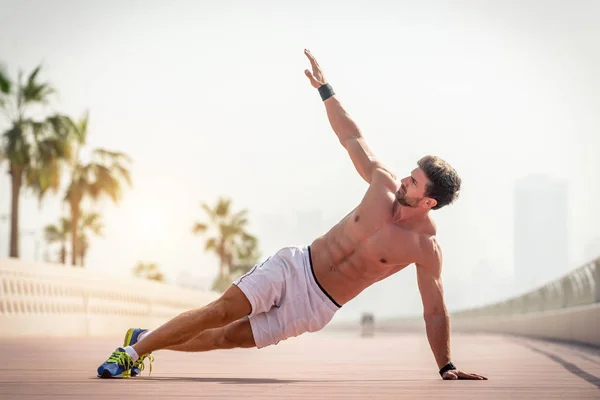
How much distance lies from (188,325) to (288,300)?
0.82 metres

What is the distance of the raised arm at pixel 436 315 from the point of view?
790cm

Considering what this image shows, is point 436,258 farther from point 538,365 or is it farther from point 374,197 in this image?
point 538,365

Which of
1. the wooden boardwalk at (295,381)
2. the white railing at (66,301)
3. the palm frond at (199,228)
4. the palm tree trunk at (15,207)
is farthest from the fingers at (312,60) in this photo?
the palm frond at (199,228)

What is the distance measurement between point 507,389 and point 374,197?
1.83 meters

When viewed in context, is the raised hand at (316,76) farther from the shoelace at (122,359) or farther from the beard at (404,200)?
the shoelace at (122,359)

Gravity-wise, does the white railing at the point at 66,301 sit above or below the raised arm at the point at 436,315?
above

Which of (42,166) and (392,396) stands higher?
(42,166)

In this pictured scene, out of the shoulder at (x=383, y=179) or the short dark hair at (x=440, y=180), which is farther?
the shoulder at (x=383, y=179)

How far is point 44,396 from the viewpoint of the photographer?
227 inches

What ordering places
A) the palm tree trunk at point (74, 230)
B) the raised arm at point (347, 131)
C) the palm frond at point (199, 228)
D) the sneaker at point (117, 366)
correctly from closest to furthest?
the sneaker at point (117, 366)
the raised arm at point (347, 131)
the palm tree trunk at point (74, 230)
the palm frond at point (199, 228)

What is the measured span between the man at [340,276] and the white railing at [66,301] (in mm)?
12941

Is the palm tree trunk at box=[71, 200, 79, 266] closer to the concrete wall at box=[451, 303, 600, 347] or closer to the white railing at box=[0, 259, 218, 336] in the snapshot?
the white railing at box=[0, 259, 218, 336]

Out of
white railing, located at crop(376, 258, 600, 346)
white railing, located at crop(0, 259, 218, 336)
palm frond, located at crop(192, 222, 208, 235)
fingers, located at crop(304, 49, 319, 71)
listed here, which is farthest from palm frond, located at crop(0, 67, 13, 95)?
palm frond, located at crop(192, 222, 208, 235)

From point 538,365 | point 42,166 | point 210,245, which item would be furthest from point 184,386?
point 210,245
